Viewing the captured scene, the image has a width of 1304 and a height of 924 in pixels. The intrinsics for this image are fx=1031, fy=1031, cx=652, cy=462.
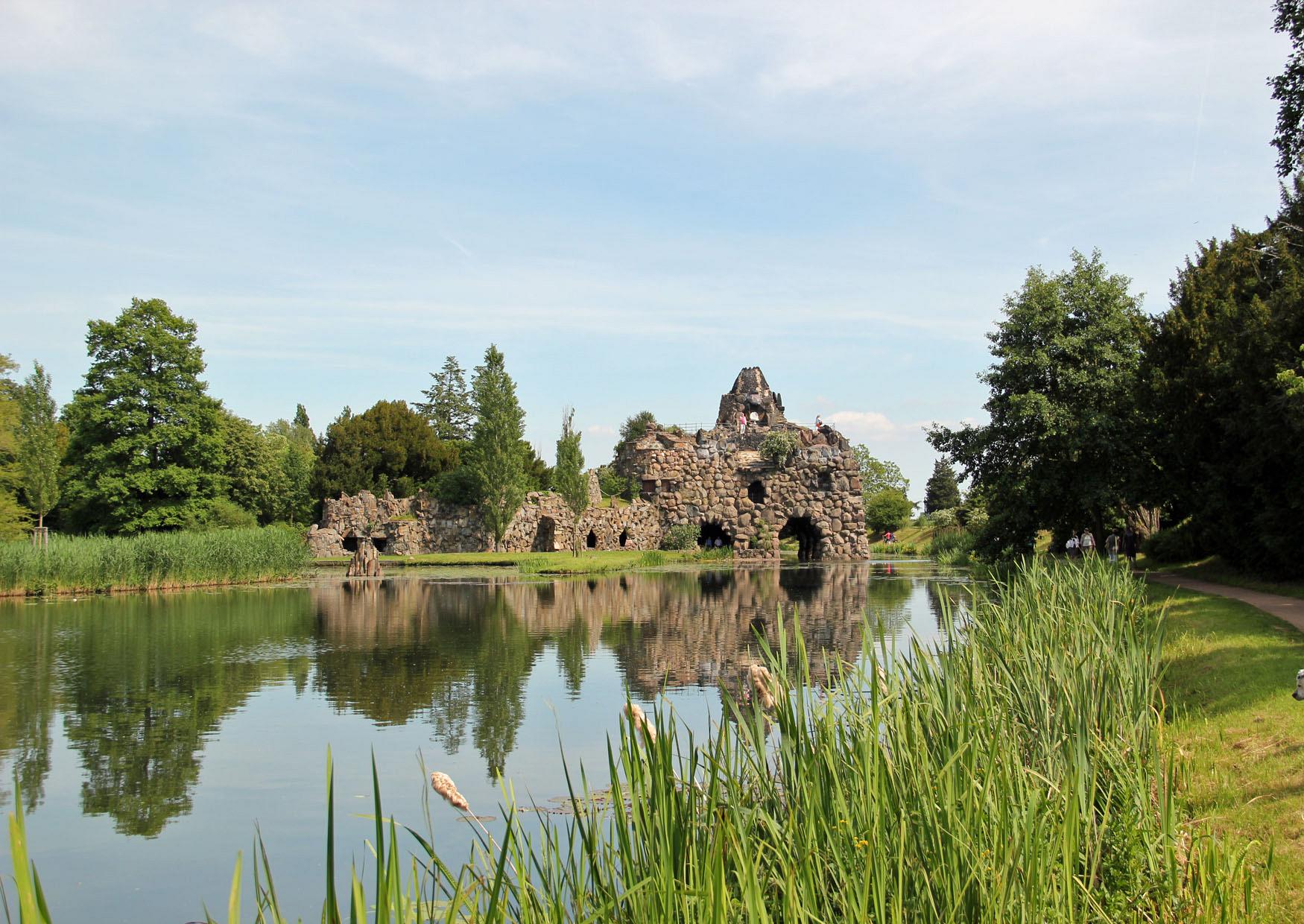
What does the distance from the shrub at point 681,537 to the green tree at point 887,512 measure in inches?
843

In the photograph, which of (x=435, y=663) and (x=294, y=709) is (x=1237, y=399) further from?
(x=294, y=709)

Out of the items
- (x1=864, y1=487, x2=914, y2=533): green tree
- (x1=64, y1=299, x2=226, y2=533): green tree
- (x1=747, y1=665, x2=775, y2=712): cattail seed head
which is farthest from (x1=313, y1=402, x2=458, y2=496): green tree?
(x1=747, y1=665, x2=775, y2=712): cattail seed head

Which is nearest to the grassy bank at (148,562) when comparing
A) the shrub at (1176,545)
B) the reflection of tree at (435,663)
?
the reflection of tree at (435,663)

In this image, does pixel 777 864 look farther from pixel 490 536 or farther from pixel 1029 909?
pixel 490 536

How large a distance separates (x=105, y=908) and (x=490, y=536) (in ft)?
122

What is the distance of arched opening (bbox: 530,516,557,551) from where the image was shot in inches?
1757

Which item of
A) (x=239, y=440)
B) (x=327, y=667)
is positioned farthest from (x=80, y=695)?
(x=239, y=440)

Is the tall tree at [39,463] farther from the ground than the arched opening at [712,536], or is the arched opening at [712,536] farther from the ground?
the tall tree at [39,463]

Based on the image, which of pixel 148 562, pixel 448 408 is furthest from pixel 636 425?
pixel 148 562

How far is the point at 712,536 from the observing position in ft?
162

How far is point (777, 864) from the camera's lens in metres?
4.36

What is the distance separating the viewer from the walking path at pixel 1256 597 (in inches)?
493

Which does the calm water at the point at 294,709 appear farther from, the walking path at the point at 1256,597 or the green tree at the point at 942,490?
the green tree at the point at 942,490

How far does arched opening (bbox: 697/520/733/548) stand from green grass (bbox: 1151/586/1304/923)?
111ft
